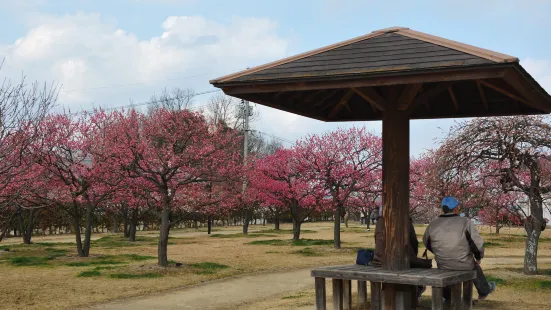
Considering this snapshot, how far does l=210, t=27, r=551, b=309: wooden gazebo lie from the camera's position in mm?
6918

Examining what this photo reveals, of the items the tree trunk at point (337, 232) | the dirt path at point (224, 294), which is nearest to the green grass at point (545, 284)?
the dirt path at point (224, 294)

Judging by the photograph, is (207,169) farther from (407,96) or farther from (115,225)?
(115,225)

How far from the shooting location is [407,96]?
7.96 meters

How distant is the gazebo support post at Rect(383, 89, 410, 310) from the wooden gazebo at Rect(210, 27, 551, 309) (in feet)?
0.04

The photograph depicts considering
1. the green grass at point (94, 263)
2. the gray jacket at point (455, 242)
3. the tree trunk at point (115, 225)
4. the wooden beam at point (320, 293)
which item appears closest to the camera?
the gray jacket at point (455, 242)

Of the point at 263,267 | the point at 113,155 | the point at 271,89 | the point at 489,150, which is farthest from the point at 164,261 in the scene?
the point at 271,89

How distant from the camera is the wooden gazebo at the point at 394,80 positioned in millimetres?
6918

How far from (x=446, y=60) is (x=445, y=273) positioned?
279 centimetres

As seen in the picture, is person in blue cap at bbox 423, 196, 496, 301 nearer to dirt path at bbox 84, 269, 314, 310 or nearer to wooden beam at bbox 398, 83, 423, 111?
wooden beam at bbox 398, 83, 423, 111

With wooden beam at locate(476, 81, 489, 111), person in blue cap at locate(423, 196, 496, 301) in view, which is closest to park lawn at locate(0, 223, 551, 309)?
person in blue cap at locate(423, 196, 496, 301)

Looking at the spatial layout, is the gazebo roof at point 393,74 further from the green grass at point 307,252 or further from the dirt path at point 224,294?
the green grass at point 307,252

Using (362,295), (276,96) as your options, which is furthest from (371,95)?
(362,295)

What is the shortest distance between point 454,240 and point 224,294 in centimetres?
644

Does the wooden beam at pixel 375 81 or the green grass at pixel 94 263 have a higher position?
the wooden beam at pixel 375 81
